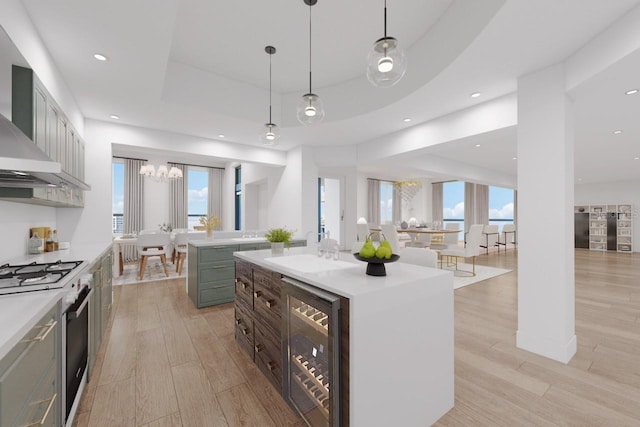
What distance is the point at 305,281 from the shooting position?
1591 mm

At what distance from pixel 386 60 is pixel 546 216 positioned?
6.54 ft

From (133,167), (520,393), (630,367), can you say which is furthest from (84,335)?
(133,167)

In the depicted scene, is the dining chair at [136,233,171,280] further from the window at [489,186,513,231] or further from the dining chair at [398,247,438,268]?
the window at [489,186,513,231]

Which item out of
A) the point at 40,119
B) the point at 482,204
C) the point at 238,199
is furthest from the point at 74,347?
the point at 482,204

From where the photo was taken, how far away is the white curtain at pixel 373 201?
1061 centimetres

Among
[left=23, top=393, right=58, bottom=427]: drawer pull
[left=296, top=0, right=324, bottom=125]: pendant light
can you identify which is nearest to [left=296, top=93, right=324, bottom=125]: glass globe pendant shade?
[left=296, top=0, right=324, bottom=125]: pendant light

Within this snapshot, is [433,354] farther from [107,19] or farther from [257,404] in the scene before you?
[107,19]

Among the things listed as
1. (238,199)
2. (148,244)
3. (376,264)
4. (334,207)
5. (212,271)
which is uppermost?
(238,199)

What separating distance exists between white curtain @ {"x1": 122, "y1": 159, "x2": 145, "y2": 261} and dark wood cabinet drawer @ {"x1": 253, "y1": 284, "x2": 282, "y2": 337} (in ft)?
23.1

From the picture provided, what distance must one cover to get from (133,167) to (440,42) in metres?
8.10

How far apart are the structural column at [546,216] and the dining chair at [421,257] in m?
1.08

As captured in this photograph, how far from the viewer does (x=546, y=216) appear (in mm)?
2412

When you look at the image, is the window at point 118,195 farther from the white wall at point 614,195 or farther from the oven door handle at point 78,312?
the white wall at point 614,195

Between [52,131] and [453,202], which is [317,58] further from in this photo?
[453,202]
